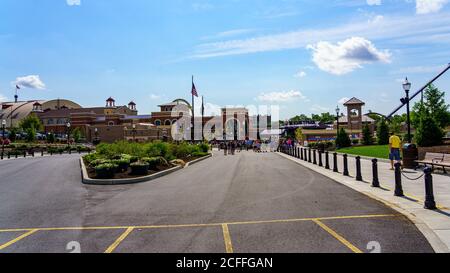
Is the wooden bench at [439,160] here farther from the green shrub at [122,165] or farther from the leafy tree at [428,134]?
the green shrub at [122,165]

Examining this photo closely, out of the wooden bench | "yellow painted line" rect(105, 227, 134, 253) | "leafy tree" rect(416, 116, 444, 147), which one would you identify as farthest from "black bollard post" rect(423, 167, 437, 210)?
"leafy tree" rect(416, 116, 444, 147)

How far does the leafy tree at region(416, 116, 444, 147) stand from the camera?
2330 centimetres

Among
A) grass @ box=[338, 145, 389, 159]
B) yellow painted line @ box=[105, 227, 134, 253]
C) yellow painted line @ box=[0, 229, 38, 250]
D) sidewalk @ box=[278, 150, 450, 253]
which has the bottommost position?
yellow painted line @ box=[0, 229, 38, 250]

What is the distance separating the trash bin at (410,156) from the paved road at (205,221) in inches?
273

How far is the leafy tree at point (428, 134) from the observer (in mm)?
23297

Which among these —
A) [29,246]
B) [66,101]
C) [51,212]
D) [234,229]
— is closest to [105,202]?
[51,212]

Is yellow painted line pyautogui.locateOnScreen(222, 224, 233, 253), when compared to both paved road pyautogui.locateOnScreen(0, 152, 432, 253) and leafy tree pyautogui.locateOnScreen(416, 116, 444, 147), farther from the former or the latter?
leafy tree pyautogui.locateOnScreen(416, 116, 444, 147)

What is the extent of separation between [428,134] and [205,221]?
68.9ft

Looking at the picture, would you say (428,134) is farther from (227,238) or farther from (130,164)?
(227,238)

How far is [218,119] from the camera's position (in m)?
98.5

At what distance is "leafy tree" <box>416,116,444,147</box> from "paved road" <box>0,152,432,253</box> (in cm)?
1421

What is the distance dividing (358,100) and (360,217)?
69470mm

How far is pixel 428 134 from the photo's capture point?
23.5 meters
